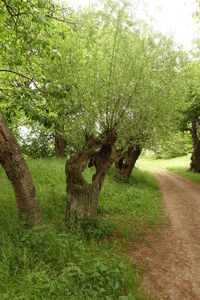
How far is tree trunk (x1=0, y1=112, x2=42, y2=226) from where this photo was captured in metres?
6.16

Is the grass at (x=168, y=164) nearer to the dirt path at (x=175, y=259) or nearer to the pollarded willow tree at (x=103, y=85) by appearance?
the dirt path at (x=175, y=259)

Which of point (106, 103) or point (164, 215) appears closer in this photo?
point (106, 103)

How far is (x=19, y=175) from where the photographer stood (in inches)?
254

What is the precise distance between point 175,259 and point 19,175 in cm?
538

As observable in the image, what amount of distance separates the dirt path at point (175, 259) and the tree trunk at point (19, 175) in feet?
11.2

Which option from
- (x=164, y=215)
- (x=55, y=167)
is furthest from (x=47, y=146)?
(x=164, y=215)

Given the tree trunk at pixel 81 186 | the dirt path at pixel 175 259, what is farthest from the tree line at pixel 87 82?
the dirt path at pixel 175 259

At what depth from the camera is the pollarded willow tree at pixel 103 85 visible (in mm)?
7656

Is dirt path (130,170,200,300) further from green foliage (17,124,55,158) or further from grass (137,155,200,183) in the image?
green foliage (17,124,55,158)

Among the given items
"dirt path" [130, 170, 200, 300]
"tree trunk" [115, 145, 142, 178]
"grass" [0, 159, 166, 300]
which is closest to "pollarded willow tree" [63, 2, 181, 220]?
"grass" [0, 159, 166, 300]

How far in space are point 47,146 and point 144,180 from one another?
12.0 meters

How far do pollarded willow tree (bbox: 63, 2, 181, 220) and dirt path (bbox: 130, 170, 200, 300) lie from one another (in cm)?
270

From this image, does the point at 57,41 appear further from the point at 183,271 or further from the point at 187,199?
the point at 187,199

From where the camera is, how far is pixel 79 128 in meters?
8.20
